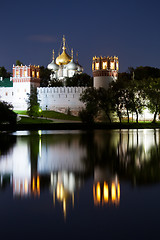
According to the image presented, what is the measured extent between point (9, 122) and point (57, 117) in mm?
18245

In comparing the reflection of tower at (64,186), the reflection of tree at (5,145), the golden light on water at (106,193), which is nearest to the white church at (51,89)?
the reflection of tree at (5,145)

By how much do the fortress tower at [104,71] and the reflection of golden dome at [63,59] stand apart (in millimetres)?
27463

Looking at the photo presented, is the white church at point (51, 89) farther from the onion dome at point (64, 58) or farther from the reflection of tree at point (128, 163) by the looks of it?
the reflection of tree at point (128, 163)

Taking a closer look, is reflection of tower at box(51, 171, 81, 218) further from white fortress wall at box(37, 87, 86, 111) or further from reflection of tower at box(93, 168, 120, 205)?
white fortress wall at box(37, 87, 86, 111)

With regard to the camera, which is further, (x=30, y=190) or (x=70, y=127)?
(x=70, y=127)

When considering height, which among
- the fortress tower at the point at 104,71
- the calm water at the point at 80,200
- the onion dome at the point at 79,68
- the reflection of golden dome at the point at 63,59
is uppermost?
the reflection of golden dome at the point at 63,59

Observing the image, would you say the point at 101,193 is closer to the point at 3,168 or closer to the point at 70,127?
the point at 3,168

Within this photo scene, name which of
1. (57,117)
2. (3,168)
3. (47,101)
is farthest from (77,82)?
(3,168)

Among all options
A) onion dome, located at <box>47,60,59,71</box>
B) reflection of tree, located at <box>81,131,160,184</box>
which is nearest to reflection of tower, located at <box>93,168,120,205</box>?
reflection of tree, located at <box>81,131,160,184</box>

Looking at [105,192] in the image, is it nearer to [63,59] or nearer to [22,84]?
[22,84]

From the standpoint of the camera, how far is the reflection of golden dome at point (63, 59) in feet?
282

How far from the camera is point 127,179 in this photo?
878 cm

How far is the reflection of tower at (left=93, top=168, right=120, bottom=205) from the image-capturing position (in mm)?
6730

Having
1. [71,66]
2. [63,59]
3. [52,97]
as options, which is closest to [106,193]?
[52,97]
